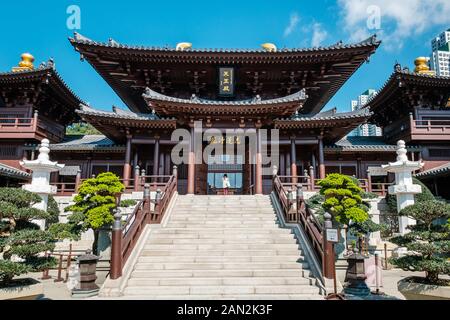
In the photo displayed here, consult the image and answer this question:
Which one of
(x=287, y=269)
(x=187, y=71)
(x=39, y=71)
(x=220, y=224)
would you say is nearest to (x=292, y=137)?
(x=187, y=71)

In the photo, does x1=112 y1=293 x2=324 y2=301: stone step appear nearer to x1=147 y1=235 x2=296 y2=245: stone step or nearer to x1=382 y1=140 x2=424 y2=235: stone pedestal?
x1=147 y1=235 x2=296 y2=245: stone step

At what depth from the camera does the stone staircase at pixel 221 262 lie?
27.2 feet

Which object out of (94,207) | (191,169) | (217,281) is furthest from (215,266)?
(191,169)

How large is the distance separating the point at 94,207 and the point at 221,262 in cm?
604

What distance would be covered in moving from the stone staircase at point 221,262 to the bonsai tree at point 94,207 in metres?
2.39

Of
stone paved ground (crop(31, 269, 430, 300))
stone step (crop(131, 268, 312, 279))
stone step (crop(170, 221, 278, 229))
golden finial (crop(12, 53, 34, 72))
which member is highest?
golden finial (crop(12, 53, 34, 72))

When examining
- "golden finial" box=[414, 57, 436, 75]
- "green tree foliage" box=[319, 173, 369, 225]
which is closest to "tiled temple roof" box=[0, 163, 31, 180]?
"green tree foliage" box=[319, 173, 369, 225]

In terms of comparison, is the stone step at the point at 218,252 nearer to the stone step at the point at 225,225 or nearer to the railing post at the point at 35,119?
the stone step at the point at 225,225

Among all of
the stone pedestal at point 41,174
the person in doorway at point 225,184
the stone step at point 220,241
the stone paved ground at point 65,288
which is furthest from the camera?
the person in doorway at point 225,184

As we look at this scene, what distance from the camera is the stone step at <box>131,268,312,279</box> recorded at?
8.94m

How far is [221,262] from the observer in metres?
9.60

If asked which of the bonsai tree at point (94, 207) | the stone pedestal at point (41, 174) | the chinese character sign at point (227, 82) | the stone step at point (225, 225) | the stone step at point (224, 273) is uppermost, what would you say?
the chinese character sign at point (227, 82)

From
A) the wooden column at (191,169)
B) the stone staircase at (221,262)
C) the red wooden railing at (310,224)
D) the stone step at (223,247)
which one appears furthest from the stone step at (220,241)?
the wooden column at (191,169)

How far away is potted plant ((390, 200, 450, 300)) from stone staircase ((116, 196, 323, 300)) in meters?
2.63
